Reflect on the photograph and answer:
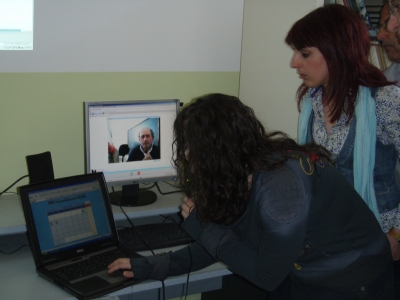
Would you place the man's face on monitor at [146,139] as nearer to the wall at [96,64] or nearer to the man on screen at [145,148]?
the man on screen at [145,148]

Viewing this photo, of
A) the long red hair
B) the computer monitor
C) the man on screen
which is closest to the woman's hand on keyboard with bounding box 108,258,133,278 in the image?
the computer monitor

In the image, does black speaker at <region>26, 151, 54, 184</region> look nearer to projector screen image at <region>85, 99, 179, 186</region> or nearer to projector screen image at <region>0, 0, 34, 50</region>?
projector screen image at <region>85, 99, 179, 186</region>

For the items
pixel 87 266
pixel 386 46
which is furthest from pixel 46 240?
pixel 386 46

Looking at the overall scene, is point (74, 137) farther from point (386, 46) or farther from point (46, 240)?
point (386, 46)

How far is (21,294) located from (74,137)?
82cm

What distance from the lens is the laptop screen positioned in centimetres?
169

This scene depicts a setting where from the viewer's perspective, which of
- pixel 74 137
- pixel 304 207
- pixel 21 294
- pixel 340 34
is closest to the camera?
pixel 304 207

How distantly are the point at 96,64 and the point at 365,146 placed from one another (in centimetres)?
121

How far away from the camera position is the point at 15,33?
1975mm

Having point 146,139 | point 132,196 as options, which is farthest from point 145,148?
point 132,196

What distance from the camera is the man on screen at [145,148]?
2041mm

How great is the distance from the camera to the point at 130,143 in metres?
2.03

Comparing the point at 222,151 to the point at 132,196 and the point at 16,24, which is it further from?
the point at 16,24

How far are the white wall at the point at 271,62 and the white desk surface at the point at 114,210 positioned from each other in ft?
1.94
